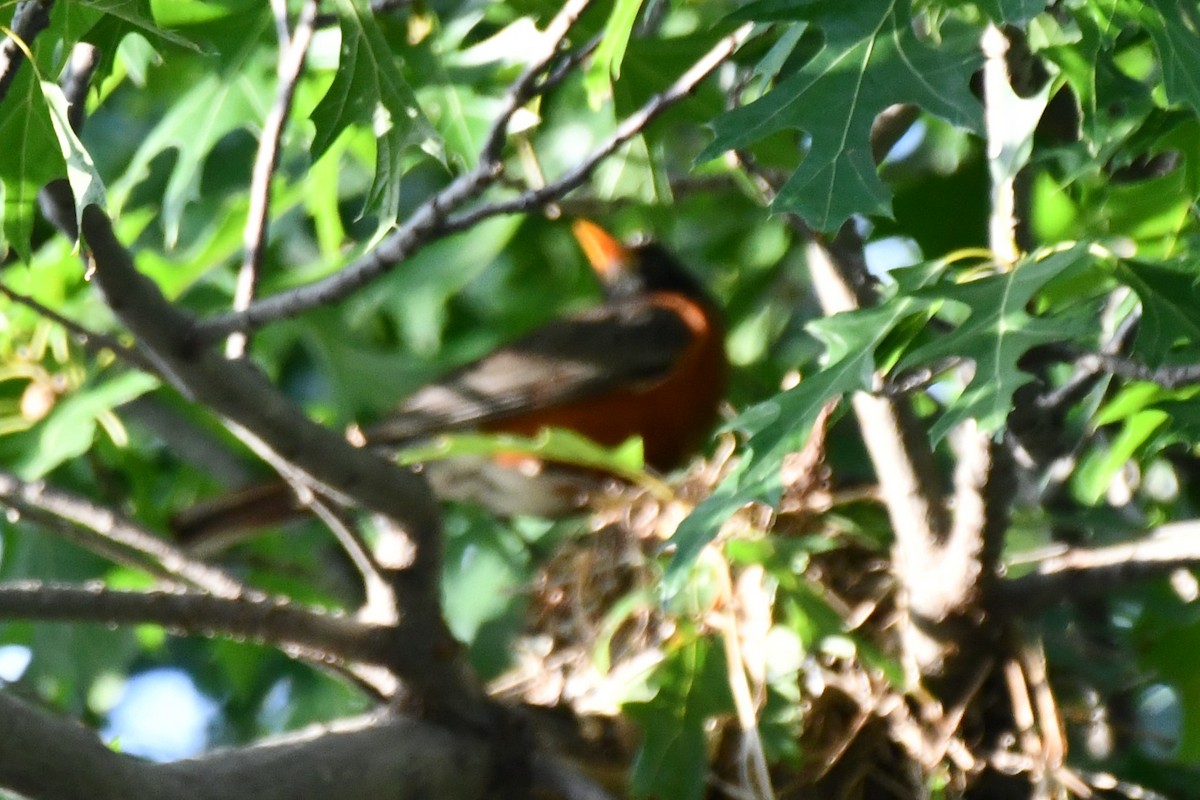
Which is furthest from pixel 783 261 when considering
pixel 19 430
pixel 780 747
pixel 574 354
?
pixel 19 430

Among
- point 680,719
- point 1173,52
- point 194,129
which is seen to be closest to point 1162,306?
point 1173,52

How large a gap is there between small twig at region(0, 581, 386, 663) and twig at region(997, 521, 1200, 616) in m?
1.02

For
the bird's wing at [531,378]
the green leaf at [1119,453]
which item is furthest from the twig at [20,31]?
the bird's wing at [531,378]

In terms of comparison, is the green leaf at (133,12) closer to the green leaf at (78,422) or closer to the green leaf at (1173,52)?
the green leaf at (1173,52)

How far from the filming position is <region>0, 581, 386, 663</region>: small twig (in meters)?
1.66

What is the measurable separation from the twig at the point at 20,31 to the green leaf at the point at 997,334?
1.00m

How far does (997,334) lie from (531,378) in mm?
2946

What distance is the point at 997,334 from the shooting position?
1.67 meters

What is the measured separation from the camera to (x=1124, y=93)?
187 centimetres

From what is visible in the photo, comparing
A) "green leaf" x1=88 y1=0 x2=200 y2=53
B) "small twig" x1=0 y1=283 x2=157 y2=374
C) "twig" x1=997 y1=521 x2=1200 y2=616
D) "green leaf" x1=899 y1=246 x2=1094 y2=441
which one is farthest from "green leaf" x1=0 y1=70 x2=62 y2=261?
"twig" x1=997 y1=521 x2=1200 y2=616

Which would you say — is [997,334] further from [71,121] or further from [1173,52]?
[71,121]

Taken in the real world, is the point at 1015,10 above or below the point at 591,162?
below

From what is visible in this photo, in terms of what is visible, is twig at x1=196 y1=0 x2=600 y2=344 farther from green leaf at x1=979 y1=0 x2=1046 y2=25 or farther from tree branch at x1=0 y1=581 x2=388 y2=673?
green leaf at x1=979 y1=0 x2=1046 y2=25

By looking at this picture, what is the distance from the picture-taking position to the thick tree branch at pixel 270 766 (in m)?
1.50
